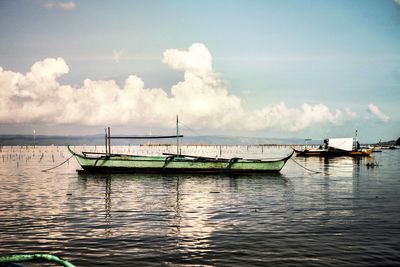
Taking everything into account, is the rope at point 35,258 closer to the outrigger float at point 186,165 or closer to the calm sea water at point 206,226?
the calm sea water at point 206,226

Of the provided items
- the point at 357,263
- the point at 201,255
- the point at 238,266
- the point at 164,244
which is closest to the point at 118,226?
the point at 164,244

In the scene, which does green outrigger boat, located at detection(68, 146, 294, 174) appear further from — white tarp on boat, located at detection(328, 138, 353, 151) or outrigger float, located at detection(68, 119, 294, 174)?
white tarp on boat, located at detection(328, 138, 353, 151)

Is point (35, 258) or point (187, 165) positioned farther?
point (187, 165)

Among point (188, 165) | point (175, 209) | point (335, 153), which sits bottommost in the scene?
point (175, 209)

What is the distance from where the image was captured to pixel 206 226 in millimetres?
15805

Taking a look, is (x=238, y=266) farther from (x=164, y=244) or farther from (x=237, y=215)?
(x=237, y=215)

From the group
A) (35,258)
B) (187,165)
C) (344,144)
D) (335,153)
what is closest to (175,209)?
(35,258)

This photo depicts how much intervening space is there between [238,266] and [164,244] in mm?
3220

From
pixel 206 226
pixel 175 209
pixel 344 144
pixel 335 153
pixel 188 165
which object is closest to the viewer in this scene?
pixel 206 226

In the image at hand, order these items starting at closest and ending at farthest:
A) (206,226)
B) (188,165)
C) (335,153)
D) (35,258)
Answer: (35,258) → (206,226) → (188,165) → (335,153)

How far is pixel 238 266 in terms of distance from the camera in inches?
424

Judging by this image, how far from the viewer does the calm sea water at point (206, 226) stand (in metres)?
11.6

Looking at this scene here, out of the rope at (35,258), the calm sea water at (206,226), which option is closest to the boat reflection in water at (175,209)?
the calm sea water at (206,226)

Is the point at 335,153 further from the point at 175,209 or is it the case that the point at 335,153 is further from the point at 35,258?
the point at 35,258
